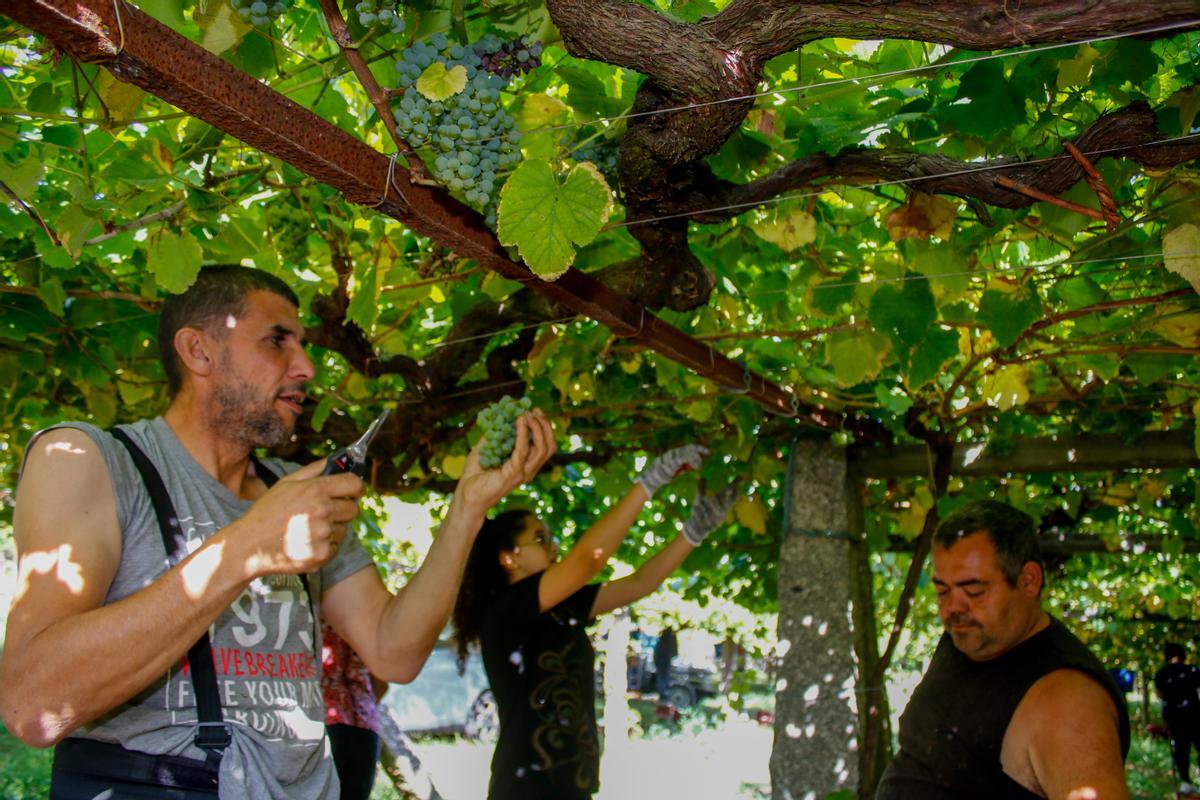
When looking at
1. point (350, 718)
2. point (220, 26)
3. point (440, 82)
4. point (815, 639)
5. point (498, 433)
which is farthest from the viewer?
point (350, 718)

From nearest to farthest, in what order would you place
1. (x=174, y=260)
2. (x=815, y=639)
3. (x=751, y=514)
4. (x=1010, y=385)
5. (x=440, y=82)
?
1. (x=440, y=82)
2. (x=174, y=260)
3. (x=1010, y=385)
4. (x=815, y=639)
5. (x=751, y=514)

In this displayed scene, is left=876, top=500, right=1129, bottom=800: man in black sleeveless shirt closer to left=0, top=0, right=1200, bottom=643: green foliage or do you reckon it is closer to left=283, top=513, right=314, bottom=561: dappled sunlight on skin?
left=0, top=0, right=1200, bottom=643: green foliage

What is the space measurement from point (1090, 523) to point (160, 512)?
603 cm

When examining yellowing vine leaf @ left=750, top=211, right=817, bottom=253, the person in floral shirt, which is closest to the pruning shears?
yellowing vine leaf @ left=750, top=211, right=817, bottom=253

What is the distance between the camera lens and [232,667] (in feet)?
5.33

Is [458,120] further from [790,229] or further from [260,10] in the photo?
→ [790,229]

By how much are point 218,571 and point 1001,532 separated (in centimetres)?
185

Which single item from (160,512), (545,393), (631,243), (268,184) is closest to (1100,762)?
(631,243)

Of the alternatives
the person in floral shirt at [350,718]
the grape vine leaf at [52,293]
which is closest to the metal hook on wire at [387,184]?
the grape vine leaf at [52,293]

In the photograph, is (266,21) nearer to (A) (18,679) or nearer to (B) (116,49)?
(B) (116,49)

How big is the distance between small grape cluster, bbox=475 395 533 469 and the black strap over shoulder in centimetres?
62

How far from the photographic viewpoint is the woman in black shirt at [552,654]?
317cm

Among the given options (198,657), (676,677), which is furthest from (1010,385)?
(676,677)

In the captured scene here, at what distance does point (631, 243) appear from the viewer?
2.40 m
